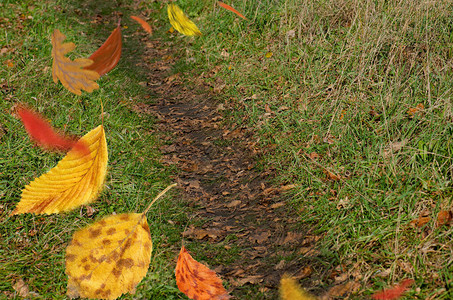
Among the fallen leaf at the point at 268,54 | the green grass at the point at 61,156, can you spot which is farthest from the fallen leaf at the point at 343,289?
the fallen leaf at the point at 268,54

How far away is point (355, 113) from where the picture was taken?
367cm

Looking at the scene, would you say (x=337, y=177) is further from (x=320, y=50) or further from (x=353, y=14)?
(x=353, y=14)

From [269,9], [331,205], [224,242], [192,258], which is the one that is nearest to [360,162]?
[331,205]

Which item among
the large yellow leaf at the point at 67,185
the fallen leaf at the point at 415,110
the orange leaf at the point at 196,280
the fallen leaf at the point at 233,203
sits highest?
the fallen leaf at the point at 415,110

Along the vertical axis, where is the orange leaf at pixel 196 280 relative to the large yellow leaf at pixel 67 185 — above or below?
below

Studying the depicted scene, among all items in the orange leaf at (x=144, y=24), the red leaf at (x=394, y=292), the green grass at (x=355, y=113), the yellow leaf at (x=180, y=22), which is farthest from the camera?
the orange leaf at (x=144, y=24)

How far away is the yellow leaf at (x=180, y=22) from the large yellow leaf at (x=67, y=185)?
9.96 ft

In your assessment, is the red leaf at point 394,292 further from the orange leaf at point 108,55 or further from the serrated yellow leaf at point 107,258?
the orange leaf at point 108,55

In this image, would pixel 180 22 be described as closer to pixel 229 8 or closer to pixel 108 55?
pixel 229 8

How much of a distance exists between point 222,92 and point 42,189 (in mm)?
2429

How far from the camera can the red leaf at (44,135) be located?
148 inches

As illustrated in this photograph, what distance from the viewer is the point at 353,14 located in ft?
15.1

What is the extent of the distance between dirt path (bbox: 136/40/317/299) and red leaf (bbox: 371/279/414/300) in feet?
1.64

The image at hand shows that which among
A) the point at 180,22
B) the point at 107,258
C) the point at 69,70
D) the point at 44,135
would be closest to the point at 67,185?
the point at 44,135
